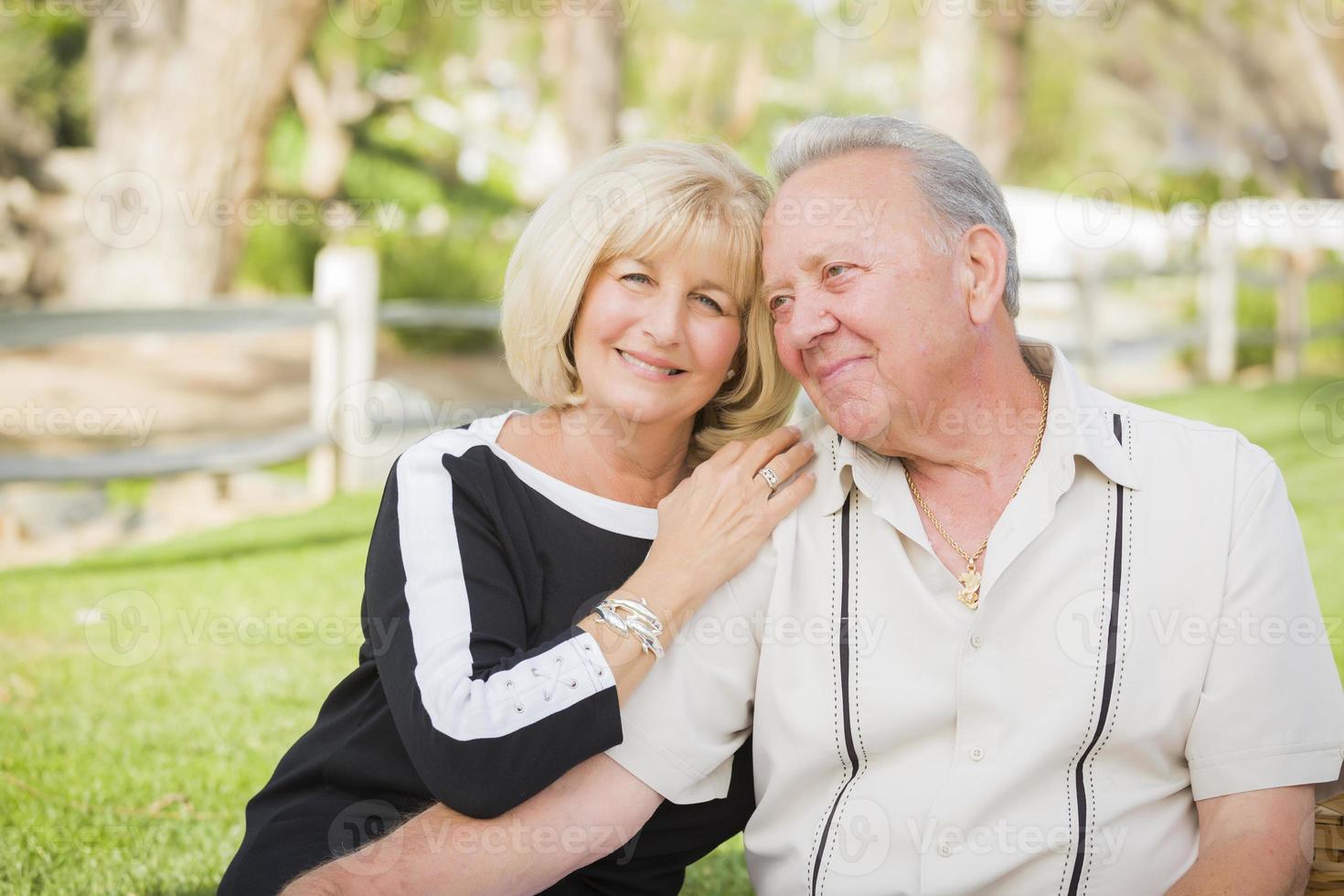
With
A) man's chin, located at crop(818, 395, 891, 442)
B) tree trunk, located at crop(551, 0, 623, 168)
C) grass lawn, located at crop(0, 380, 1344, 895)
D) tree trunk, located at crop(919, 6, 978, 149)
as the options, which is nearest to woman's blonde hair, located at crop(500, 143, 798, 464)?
man's chin, located at crop(818, 395, 891, 442)

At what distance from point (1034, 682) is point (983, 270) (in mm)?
704

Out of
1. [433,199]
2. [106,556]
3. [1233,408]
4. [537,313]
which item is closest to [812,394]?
[537,313]

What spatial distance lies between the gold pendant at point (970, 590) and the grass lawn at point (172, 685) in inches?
52.1

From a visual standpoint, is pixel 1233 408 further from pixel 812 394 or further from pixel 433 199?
pixel 433 199

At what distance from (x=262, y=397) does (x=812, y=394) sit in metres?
9.57

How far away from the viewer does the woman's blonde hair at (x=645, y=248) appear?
2260mm

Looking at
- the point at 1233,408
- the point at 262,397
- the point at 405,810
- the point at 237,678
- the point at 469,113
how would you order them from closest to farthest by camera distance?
1. the point at 405,810
2. the point at 237,678
3. the point at 1233,408
4. the point at 262,397
5. the point at 469,113

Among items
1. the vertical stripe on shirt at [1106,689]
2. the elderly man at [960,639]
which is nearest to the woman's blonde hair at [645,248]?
the elderly man at [960,639]

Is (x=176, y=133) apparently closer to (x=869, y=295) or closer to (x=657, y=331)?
(x=657, y=331)

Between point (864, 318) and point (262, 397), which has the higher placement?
point (864, 318)

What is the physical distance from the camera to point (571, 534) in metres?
2.29

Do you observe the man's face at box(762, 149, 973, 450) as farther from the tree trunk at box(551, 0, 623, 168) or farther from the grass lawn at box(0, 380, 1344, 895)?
the tree trunk at box(551, 0, 623, 168)

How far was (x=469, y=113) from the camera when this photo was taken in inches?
1143

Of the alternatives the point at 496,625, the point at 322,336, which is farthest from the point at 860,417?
the point at 322,336
